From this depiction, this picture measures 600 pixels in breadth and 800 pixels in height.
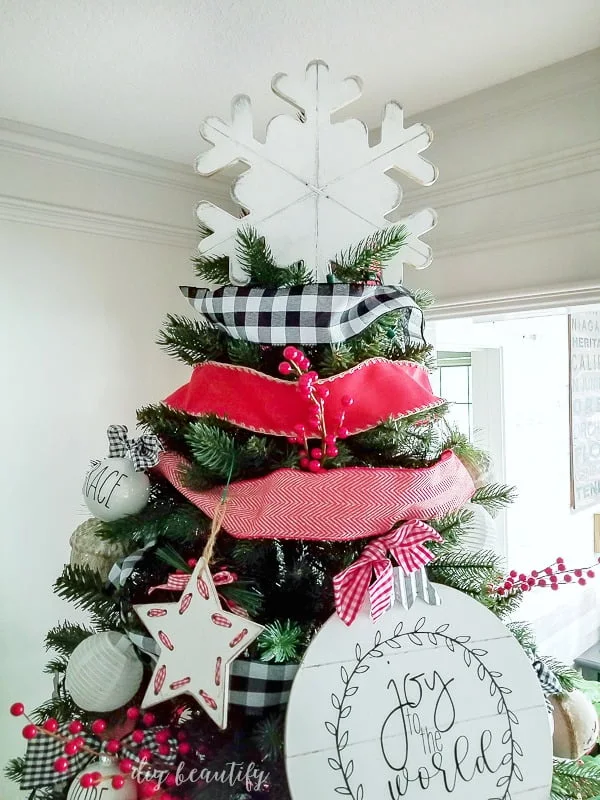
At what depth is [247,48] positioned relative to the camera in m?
1.22

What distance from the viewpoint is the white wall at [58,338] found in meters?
1.62

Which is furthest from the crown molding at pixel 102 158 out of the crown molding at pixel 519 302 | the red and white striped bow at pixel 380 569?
the red and white striped bow at pixel 380 569

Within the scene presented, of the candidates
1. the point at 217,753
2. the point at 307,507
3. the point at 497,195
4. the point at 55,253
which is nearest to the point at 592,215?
the point at 497,195

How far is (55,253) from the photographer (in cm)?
170

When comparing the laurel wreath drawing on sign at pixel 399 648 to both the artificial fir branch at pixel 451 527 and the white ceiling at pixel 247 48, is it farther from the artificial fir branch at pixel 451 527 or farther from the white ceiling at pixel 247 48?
the white ceiling at pixel 247 48

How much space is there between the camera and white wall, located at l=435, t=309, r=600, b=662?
2141 millimetres

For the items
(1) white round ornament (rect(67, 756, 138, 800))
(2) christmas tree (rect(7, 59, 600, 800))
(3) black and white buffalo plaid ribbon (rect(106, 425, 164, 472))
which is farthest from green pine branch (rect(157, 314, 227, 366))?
(1) white round ornament (rect(67, 756, 138, 800))

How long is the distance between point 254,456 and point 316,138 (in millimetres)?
401

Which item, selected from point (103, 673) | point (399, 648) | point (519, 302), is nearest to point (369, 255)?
point (399, 648)

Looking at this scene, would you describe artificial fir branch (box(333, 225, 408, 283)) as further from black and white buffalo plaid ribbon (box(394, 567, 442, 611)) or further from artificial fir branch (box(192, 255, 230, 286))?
black and white buffalo plaid ribbon (box(394, 567, 442, 611))

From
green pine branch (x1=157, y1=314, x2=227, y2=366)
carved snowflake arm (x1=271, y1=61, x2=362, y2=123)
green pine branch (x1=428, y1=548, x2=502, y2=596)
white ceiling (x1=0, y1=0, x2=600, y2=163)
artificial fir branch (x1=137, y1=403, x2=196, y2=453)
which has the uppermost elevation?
white ceiling (x1=0, y1=0, x2=600, y2=163)

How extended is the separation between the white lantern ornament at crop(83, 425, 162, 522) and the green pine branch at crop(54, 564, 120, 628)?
0.27ft

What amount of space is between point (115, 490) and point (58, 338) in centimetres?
113

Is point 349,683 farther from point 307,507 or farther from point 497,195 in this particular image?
point 497,195
